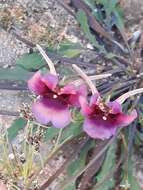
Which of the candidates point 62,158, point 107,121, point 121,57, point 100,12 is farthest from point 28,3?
point 107,121

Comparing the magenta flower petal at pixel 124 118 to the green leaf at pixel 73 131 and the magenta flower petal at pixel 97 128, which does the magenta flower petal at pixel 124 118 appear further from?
the green leaf at pixel 73 131

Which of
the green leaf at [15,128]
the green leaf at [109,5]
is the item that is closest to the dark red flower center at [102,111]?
the green leaf at [15,128]

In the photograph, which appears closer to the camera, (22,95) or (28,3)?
(22,95)

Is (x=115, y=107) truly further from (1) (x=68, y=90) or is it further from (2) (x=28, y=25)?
(2) (x=28, y=25)

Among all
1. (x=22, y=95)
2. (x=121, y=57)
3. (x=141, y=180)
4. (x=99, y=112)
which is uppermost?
(x=99, y=112)

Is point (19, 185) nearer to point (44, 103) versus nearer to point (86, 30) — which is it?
point (44, 103)

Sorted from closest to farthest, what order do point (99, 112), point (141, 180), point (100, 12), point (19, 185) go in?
point (99, 112), point (19, 185), point (141, 180), point (100, 12)
